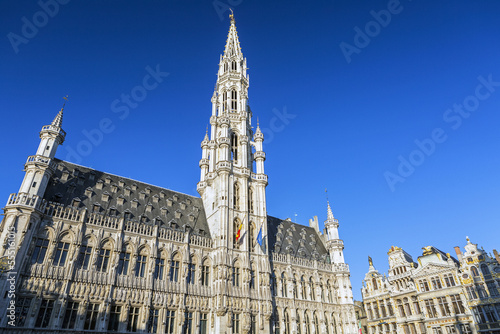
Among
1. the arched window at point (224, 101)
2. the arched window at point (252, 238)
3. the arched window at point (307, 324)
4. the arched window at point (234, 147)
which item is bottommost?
the arched window at point (307, 324)

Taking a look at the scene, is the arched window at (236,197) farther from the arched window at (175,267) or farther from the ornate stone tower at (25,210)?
the ornate stone tower at (25,210)

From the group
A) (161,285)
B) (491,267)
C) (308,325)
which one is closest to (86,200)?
(161,285)

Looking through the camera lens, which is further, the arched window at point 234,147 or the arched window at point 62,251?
the arched window at point 234,147

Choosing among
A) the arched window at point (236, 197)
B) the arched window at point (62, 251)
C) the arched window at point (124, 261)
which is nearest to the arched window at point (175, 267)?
the arched window at point (124, 261)

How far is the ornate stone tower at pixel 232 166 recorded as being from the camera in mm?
42488

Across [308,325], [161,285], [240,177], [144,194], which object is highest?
[240,177]

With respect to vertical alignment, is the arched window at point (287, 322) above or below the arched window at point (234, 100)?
below

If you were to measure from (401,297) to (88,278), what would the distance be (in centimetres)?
4742

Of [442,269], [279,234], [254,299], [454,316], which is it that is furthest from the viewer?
[279,234]

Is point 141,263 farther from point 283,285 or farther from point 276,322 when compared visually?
point 283,285

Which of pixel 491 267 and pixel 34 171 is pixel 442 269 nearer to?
pixel 491 267

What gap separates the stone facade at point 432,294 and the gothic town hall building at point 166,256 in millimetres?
10401

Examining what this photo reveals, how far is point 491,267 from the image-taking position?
4378 cm

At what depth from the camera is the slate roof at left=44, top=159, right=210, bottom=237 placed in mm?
36000
